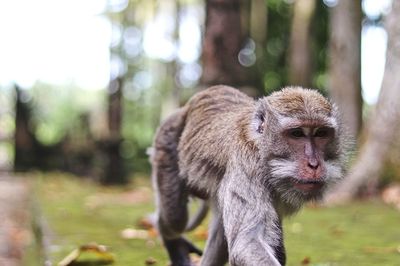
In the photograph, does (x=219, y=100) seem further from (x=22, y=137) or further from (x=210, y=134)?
(x=22, y=137)

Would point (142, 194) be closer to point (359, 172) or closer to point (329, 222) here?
point (359, 172)

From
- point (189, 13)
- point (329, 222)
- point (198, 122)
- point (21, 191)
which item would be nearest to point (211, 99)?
point (198, 122)

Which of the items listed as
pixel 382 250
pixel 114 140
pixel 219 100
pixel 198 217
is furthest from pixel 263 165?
pixel 114 140

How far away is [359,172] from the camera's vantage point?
1009 centimetres

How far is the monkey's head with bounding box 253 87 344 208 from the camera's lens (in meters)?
3.63

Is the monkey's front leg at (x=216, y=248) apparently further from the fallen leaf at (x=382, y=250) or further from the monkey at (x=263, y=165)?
the fallen leaf at (x=382, y=250)

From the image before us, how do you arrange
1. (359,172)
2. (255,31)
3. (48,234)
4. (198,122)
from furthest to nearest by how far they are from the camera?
(255,31)
(359,172)
(48,234)
(198,122)

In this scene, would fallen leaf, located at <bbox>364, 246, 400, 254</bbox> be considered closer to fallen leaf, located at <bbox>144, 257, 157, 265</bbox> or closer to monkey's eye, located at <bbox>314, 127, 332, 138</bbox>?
fallen leaf, located at <bbox>144, 257, 157, 265</bbox>

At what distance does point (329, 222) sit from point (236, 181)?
4473 millimetres

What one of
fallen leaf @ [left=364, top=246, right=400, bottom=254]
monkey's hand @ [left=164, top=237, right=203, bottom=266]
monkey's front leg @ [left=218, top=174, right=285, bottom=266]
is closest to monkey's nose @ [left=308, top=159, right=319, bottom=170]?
monkey's front leg @ [left=218, top=174, right=285, bottom=266]

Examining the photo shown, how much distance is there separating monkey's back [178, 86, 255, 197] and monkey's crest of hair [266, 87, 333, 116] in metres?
0.30

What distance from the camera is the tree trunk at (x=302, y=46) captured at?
54.5ft

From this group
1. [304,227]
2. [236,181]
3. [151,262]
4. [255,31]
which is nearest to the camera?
[236,181]

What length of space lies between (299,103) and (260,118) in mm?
288
